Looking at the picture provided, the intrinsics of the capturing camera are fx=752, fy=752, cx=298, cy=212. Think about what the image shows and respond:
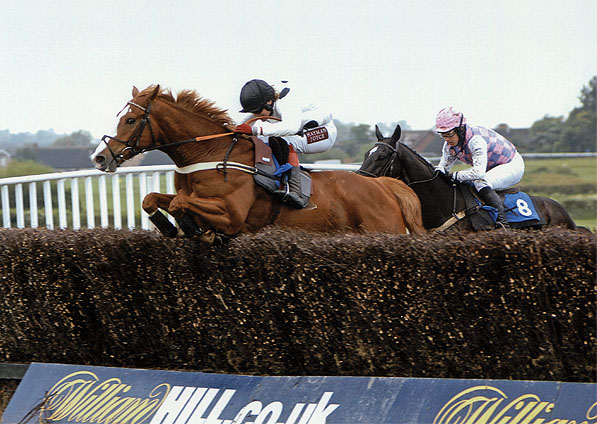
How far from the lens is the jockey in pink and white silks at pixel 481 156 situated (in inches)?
228

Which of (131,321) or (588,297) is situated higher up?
(588,297)

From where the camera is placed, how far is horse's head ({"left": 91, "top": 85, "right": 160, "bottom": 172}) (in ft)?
14.8

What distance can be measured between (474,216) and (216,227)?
238 centimetres

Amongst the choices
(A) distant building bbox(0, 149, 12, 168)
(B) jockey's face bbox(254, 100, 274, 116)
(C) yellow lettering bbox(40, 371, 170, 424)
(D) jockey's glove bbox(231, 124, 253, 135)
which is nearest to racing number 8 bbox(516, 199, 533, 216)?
(B) jockey's face bbox(254, 100, 274, 116)

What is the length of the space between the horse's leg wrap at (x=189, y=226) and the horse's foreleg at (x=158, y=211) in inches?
2.8

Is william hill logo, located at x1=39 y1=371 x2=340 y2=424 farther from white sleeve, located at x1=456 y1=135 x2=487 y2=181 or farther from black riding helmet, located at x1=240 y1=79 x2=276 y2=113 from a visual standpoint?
white sleeve, located at x1=456 y1=135 x2=487 y2=181

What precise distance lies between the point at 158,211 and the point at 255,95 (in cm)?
107

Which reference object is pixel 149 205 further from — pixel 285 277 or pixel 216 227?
pixel 285 277

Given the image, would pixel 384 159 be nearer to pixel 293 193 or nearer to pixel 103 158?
pixel 293 193

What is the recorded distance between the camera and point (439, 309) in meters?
3.52

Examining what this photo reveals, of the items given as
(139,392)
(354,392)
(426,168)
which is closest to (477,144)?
(426,168)

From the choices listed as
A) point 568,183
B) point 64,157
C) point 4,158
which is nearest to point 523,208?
point 4,158

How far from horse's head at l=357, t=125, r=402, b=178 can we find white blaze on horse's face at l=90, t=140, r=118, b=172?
2116 millimetres

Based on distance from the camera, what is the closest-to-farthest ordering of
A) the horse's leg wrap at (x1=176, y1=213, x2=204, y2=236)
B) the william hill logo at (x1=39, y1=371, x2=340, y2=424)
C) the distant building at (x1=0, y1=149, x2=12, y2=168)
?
1. the william hill logo at (x1=39, y1=371, x2=340, y2=424)
2. the horse's leg wrap at (x1=176, y1=213, x2=204, y2=236)
3. the distant building at (x1=0, y1=149, x2=12, y2=168)
